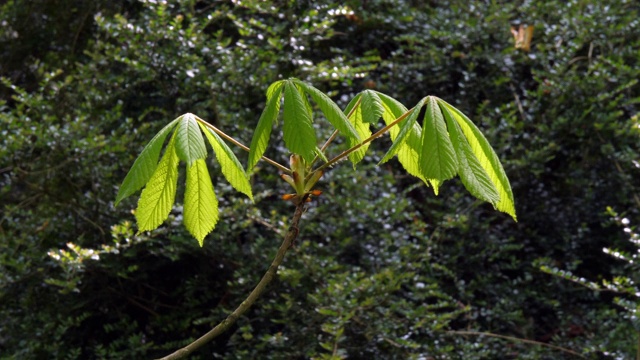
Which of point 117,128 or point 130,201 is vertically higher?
point 117,128

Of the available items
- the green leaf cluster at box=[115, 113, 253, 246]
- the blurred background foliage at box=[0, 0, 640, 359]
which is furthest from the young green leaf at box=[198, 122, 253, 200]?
the blurred background foliage at box=[0, 0, 640, 359]

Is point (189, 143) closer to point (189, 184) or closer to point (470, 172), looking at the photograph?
point (189, 184)

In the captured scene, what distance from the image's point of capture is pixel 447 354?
3068mm

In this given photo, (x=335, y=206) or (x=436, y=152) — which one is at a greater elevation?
(x=335, y=206)

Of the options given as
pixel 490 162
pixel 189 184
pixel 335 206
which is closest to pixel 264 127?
pixel 189 184

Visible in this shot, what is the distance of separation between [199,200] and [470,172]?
1.44 ft

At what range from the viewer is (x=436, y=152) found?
119cm

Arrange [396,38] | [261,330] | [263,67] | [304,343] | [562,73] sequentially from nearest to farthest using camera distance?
[304,343] < [261,330] < [263,67] < [562,73] < [396,38]

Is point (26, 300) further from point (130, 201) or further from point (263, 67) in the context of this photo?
point (263, 67)

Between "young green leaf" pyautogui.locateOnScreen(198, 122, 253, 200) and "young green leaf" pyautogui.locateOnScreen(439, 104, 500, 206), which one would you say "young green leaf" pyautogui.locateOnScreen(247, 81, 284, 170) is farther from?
"young green leaf" pyautogui.locateOnScreen(439, 104, 500, 206)

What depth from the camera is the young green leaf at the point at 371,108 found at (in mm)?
1284

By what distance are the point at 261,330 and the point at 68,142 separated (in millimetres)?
1113

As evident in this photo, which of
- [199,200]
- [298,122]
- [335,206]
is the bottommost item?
[199,200]

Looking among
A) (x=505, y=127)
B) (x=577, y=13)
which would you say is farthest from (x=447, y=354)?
(x=577, y=13)
